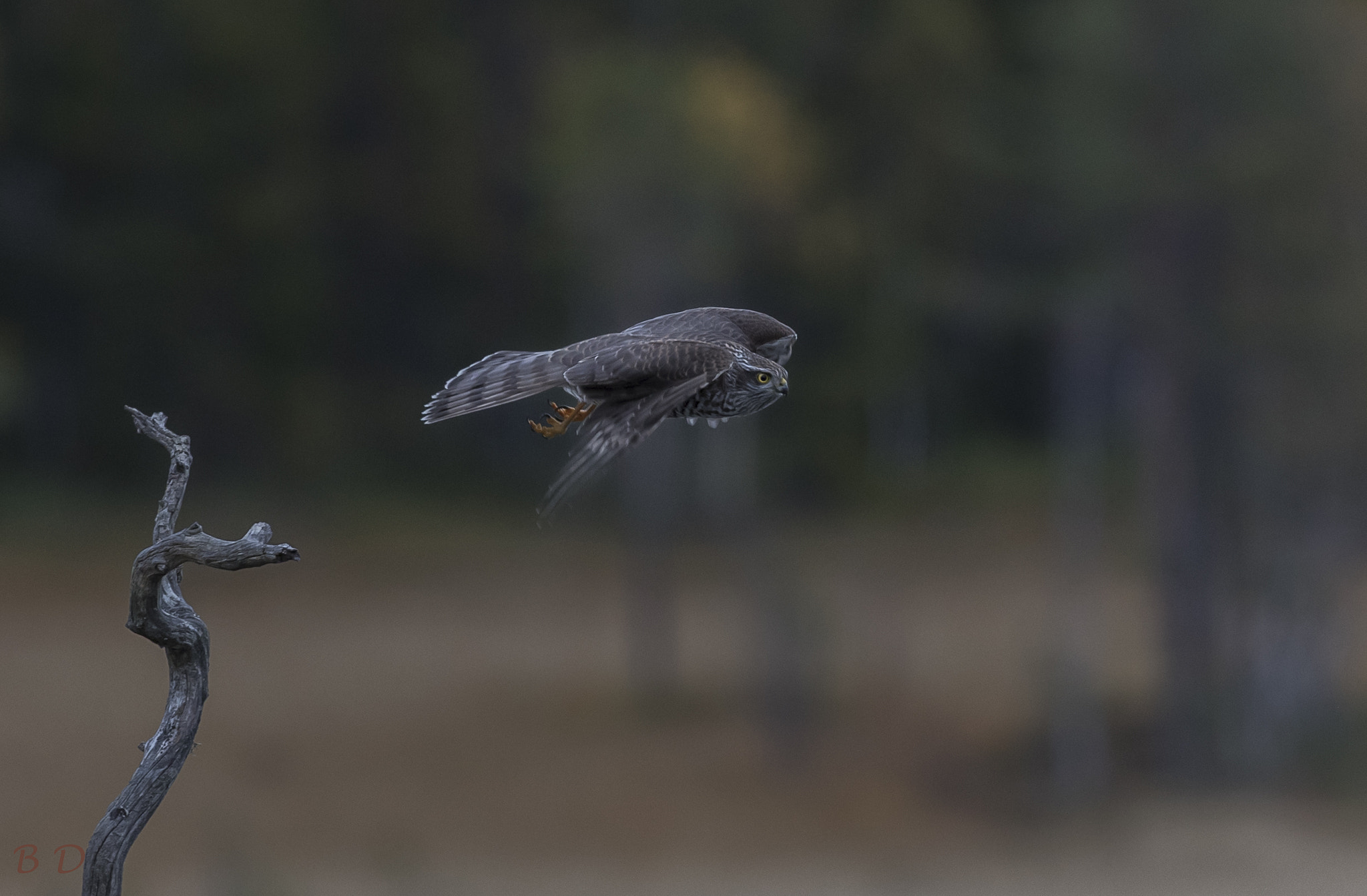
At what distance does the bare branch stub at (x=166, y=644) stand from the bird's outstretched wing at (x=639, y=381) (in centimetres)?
87

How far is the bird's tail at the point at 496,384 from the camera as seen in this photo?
3646 mm

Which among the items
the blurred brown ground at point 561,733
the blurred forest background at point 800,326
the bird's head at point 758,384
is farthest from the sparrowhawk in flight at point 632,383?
the blurred forest background at point 800,326

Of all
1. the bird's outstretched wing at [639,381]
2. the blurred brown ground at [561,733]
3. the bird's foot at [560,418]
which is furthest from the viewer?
the blurred brown ground at [561,733]

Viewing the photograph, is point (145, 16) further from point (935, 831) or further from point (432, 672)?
point (935, 831)

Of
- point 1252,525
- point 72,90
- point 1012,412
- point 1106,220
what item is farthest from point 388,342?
point 1252,525

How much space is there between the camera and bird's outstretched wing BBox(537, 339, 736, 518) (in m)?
3.43

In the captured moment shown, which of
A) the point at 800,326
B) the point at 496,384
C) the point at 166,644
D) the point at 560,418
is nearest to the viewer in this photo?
the point at 166,644

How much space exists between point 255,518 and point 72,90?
278 inches

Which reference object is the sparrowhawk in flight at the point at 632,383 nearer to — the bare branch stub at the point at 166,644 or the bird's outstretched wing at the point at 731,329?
the bird's outstretched wing at the point at 731,329

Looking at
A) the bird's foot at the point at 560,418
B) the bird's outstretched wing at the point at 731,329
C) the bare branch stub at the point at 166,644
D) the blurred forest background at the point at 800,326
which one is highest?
the blurred forest background at the point at 800,326

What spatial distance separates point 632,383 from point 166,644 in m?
1.34

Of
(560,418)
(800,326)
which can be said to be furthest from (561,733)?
(560,418)

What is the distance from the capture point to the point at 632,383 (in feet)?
12.0

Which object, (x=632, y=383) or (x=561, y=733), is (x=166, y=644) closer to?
(x=632, y=383)
